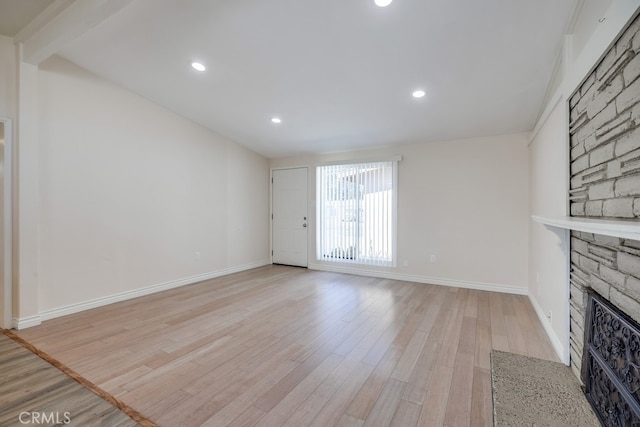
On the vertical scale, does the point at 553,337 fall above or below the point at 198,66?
below

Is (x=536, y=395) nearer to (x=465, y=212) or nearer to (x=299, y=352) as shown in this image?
(x=299, y=352)

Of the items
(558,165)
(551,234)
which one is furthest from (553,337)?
(558,165)

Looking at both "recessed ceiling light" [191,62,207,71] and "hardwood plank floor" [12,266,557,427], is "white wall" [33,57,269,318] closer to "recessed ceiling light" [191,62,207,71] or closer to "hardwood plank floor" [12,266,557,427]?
"hardwood plank floor" [12,266,557,427]

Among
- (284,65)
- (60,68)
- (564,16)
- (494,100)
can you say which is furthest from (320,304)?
(60,68)

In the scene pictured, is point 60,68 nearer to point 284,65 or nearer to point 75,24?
point 75,24

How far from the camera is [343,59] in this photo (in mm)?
2684

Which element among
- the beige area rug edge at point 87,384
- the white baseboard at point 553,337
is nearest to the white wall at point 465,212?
the white baseboard at point 553,337

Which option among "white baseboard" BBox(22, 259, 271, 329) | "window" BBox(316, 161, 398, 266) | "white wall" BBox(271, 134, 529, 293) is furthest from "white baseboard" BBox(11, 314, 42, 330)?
"white wall" BBox(271, 134, 529, 293)

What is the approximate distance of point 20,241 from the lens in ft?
9.23

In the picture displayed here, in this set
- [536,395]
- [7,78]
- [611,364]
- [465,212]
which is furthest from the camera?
[465,212]

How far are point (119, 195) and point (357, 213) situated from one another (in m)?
3.61

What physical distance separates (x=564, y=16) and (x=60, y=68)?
475cm

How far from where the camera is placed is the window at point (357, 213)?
4.86 m

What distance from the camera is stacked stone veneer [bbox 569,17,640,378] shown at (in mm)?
1288
